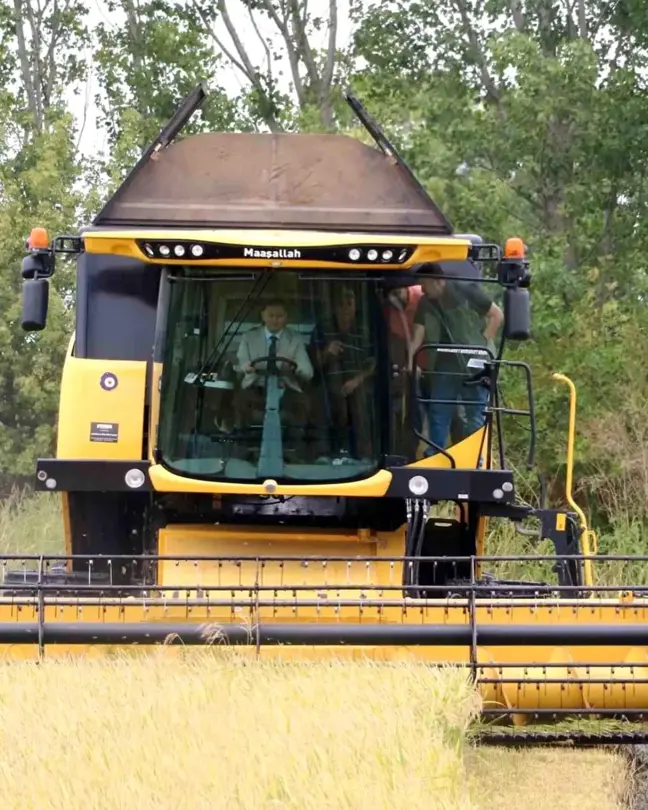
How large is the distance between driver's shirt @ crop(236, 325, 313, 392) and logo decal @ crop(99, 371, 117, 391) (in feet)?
2.45

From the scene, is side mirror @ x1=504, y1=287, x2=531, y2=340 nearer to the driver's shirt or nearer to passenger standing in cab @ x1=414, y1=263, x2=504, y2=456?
passenger standing in cab @ x1=414, y1=263, x2=504, y2=456

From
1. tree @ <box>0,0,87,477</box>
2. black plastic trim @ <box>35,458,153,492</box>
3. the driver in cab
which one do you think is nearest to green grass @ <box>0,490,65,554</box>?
tree @ <box>0,0,87,477</box>

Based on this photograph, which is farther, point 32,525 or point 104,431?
point 32,525

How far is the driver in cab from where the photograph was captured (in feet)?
23.8

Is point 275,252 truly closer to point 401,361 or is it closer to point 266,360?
point 266,360

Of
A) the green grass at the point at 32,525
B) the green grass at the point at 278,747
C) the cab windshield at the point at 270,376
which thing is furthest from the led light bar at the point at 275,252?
the green grass at the point at 32,525

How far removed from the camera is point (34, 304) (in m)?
7.68

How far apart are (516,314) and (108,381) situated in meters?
2.03

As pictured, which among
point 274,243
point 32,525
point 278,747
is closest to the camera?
point 278,747

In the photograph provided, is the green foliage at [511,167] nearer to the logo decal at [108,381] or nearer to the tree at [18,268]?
the tree at [18,268]

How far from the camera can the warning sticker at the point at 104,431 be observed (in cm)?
763

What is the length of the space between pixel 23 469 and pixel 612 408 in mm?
7171

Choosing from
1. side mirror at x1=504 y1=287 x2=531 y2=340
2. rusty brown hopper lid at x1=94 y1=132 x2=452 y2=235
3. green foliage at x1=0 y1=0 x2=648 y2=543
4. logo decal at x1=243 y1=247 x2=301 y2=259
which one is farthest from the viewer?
green foliage at x1=0 y1=0 x2=648 y2=543

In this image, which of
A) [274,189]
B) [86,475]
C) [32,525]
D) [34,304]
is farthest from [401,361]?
[32,525]
